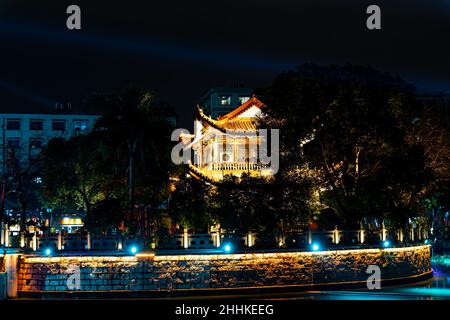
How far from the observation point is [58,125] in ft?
195

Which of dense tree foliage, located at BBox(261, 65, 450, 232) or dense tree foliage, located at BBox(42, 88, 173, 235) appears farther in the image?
dense tree foliage, located at BBox(42, 88, 173, 235)

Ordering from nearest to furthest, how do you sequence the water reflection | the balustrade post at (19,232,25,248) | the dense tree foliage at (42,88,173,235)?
the water reflection, the balustrade post at (19,232,25,248), the dense tree foliage at (42,88,173,235)

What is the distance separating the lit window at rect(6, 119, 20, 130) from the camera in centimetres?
5791

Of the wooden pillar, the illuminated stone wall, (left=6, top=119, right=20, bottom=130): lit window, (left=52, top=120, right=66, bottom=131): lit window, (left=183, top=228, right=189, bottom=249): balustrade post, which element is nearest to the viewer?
the wooden pillar

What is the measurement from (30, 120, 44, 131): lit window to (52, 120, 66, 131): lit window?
0.99m

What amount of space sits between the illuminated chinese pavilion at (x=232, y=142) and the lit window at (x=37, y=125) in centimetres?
2586

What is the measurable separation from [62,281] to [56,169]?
45.8ft

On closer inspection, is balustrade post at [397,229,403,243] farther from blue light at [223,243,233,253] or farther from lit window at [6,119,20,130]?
lit window at [6,119,20,130]

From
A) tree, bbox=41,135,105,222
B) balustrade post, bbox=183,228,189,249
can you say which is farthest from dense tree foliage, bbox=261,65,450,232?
tree, bbox=41,135,105,222

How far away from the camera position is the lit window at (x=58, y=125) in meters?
59.3

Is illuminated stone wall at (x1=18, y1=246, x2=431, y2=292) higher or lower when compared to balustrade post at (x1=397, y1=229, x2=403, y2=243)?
lower

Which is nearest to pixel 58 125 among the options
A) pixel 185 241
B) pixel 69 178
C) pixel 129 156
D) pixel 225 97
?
pixel 225 97

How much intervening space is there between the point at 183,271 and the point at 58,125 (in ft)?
126

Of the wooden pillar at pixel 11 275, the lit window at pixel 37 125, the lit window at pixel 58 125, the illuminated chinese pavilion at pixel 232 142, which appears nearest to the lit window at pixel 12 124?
the lit window at pixel 37 125
